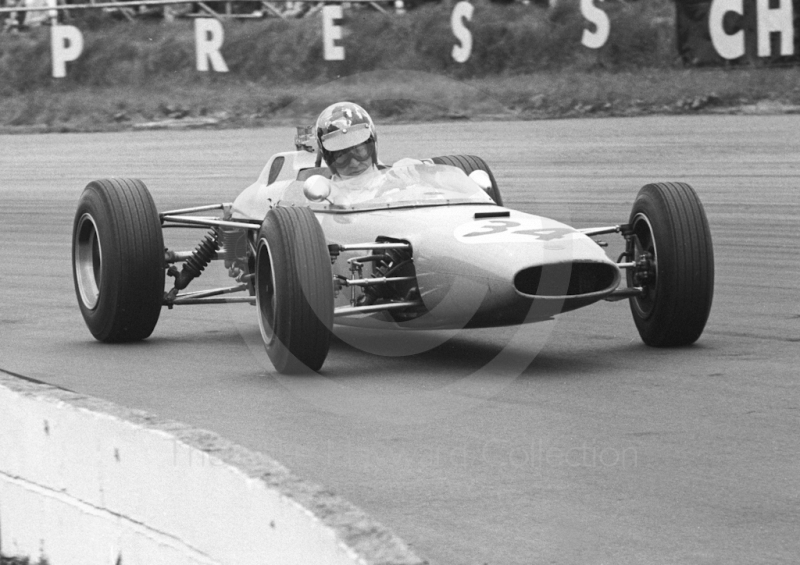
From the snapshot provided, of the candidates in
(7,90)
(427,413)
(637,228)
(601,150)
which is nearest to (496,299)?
(427,413)

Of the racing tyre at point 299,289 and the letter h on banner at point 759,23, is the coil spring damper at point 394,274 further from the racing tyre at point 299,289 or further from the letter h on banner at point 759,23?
the letter h on banner at point 759,23

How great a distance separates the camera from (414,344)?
7.80 metres

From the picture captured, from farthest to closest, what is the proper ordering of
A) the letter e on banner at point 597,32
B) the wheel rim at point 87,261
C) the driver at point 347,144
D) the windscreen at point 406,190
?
the letter e on banner at point 597,32 → the wheel rim at point 87,261 → the driver at point 347,144 → the windscreen at point 406,190

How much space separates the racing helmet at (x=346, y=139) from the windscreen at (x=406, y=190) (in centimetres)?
17

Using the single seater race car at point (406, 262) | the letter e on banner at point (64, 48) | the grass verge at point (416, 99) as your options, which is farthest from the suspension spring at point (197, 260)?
the letter e on banner at point (64, 48)

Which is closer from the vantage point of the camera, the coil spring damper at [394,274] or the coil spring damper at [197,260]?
the coil spring damper at [394,274]

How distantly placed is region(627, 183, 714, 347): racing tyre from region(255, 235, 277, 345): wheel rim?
6.29 ft

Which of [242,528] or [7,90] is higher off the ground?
[7,90]

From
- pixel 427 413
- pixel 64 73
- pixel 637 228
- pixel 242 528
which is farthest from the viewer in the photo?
pixel 64 73

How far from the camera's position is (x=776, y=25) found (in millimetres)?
18031

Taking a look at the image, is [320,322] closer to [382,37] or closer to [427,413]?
[427,413]

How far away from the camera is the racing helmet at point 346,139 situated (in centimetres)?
788

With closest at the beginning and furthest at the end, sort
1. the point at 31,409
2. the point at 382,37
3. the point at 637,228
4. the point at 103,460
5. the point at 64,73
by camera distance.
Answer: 1. the point at 103,460
2. the point at 31,409
3. the point at 637,228
4. the point at 382,37
5. the point at 64,73

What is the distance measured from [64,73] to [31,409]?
959 inches
